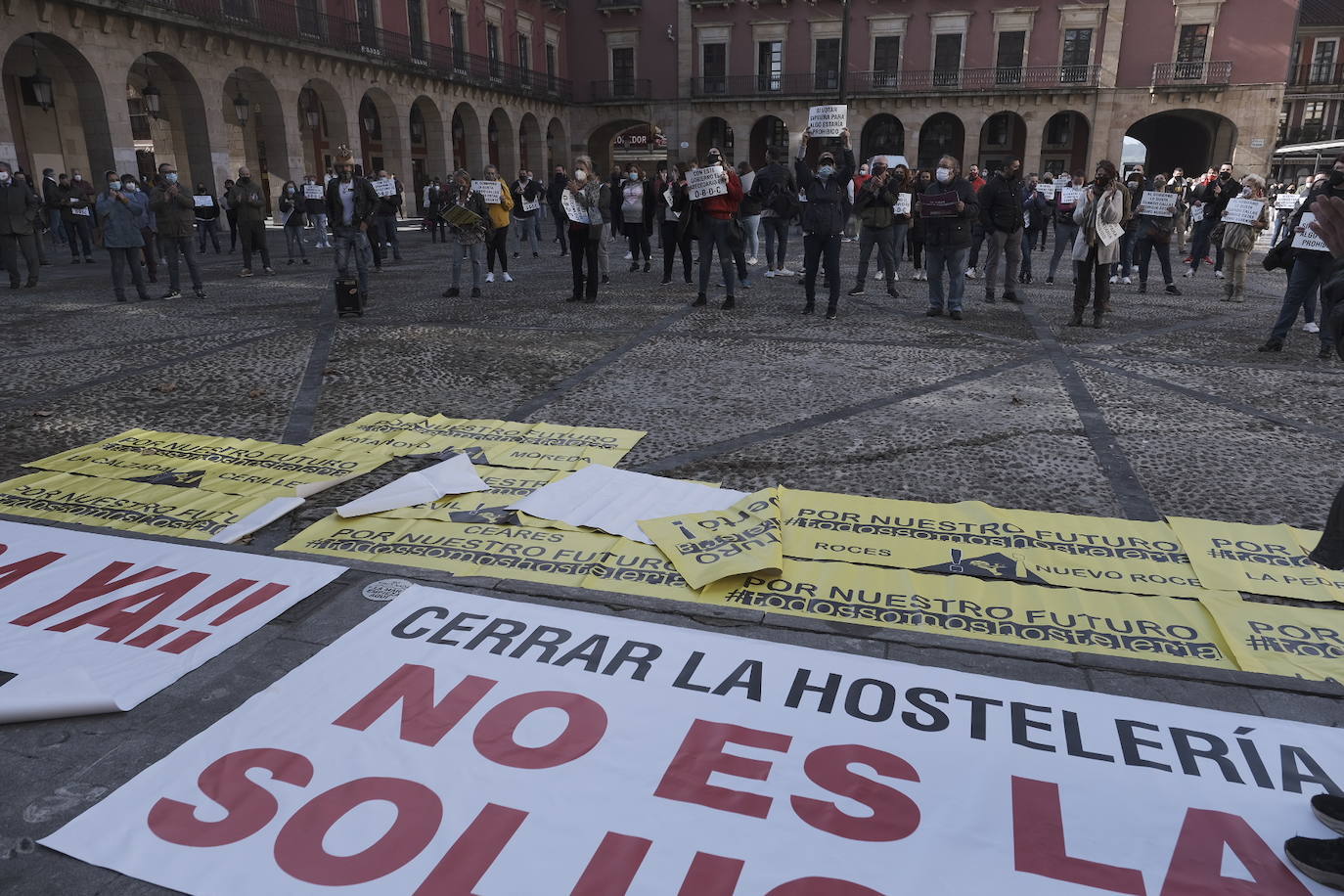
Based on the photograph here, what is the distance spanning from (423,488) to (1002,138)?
42.4 meters

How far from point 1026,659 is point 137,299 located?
→ 11475 millimetres

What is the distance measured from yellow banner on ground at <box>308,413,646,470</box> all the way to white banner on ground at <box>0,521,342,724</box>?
4.76 feet

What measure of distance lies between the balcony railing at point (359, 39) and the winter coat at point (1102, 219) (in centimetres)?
2097

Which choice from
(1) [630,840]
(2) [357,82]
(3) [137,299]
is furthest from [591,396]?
(2) [357,82]

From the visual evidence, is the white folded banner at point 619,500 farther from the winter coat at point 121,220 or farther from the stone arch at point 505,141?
the stone arch at point 505,141

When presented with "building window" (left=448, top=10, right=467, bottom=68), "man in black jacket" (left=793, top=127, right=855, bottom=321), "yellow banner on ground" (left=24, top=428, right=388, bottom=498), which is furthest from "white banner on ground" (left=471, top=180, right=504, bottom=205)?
"building window" (left=448, top=10, right=467, bottom=68)

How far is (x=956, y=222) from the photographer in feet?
29.3

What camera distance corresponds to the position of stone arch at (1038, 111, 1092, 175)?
3881cm

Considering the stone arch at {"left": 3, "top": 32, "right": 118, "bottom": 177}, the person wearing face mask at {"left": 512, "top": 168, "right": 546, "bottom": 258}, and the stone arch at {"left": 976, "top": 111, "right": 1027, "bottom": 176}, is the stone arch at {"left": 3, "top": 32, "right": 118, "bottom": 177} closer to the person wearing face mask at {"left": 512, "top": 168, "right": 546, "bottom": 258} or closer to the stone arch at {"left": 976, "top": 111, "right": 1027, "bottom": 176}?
the person wearing face mask at {"left": 512, "top": 168, "right": 546, "bottom": 258}

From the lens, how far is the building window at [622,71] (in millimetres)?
40750

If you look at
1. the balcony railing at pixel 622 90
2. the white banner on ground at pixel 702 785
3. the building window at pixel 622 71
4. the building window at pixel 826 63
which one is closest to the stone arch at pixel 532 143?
the balcony railing at pixel 622 90

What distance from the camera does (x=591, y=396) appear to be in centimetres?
599

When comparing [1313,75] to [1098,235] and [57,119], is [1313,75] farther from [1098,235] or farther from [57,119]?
[57,119]

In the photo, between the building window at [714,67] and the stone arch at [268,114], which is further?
the building window at [714,67]
